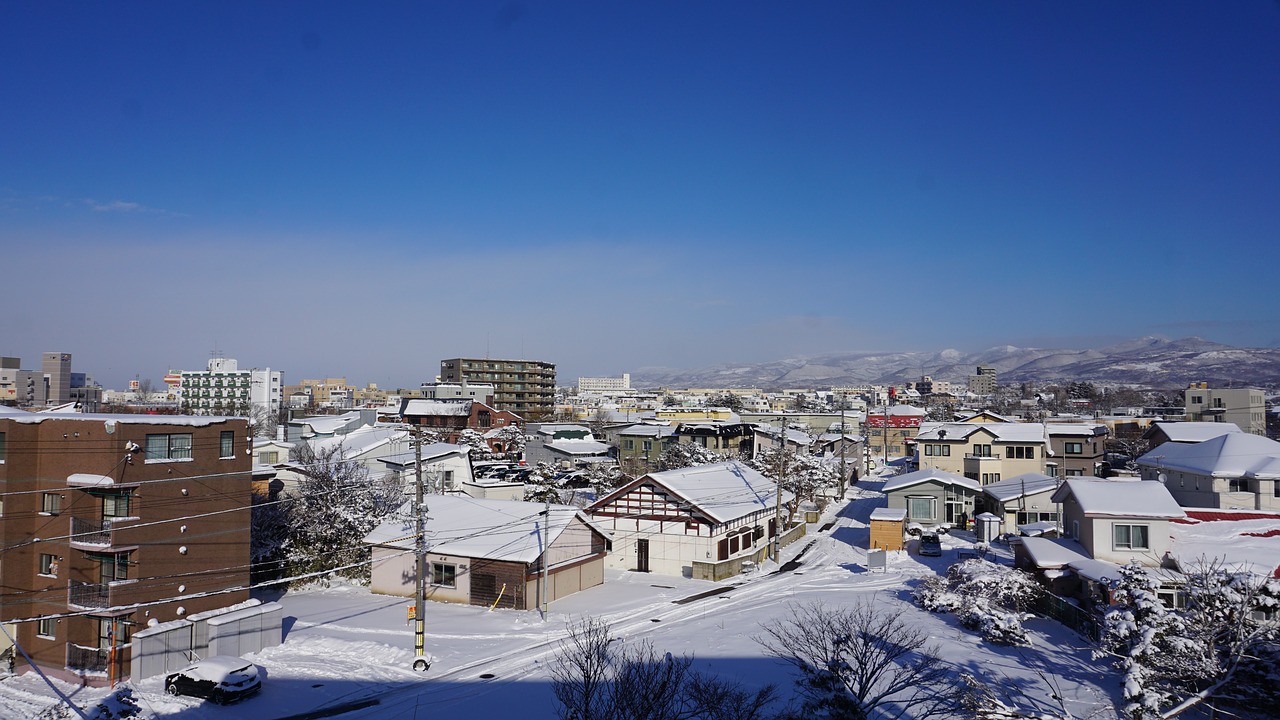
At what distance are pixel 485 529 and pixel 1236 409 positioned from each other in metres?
79.0

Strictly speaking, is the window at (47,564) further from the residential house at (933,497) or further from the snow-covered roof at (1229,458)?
the snow-covered roof at (1229,458)

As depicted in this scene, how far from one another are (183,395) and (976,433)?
406 ft

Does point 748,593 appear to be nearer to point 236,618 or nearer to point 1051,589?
point 1051,589

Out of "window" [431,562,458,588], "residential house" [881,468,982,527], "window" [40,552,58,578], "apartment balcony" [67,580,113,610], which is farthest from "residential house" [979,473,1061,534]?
"window" [40,552,58,578]

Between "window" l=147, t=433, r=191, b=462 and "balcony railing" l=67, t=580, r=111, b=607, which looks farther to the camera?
"window" l=147, t=433, r=191, b=462

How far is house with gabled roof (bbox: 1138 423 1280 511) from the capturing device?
1332 inches

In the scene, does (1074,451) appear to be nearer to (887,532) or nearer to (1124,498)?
(887,532)

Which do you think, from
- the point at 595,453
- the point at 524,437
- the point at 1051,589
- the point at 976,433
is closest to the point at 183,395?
the point at 524,437

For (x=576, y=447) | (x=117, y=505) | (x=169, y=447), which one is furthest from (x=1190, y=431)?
(x=117, y=505)

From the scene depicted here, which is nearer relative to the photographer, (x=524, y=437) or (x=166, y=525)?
(x=166, y=525)

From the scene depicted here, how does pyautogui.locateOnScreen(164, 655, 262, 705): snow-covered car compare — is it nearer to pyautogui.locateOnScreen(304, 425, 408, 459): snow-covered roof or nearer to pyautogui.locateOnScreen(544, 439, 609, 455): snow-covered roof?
pyautogui.locateOnScreen(304, 425, 408, 459): snow-covered roof

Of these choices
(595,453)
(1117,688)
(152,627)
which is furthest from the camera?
(595,453)

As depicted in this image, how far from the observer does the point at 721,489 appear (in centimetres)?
3709

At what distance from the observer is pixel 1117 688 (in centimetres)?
1861
